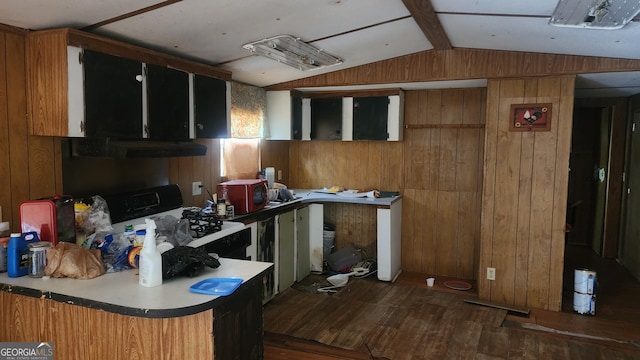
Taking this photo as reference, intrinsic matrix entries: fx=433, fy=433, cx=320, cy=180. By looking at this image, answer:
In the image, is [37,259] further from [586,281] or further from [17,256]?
[586,281]

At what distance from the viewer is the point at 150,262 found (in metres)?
1.76

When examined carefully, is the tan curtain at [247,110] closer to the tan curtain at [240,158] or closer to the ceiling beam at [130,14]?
the tan curtain at [240,158]

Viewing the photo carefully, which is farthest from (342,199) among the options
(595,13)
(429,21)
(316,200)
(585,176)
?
(585,176)

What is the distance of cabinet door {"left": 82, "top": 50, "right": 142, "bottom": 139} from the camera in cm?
236

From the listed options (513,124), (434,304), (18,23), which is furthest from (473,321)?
(18,23)

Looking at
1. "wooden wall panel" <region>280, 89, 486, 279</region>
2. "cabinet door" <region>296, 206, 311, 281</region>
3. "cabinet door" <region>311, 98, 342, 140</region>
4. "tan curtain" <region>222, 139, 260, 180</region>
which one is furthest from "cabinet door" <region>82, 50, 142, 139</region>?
"wooden wall panel" <region>280, 89, 486, 279</region>

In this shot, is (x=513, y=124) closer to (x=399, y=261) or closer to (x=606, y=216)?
(x=399, y=261)

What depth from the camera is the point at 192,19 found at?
8.17ft

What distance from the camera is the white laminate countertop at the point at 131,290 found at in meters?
1.59

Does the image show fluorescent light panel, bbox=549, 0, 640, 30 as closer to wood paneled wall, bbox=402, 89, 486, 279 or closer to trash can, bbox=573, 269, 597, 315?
wood paneled wall, bbox=402, 89, 486, 279

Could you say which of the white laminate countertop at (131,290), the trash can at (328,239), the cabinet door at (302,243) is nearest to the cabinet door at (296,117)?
the cabinet door at (302,243)

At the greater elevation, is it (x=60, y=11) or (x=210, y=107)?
(x=60, y=11)

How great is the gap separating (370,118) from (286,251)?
66.7 inches

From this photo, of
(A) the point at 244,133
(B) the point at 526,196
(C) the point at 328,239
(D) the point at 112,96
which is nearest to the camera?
(D) the point at 112,96
